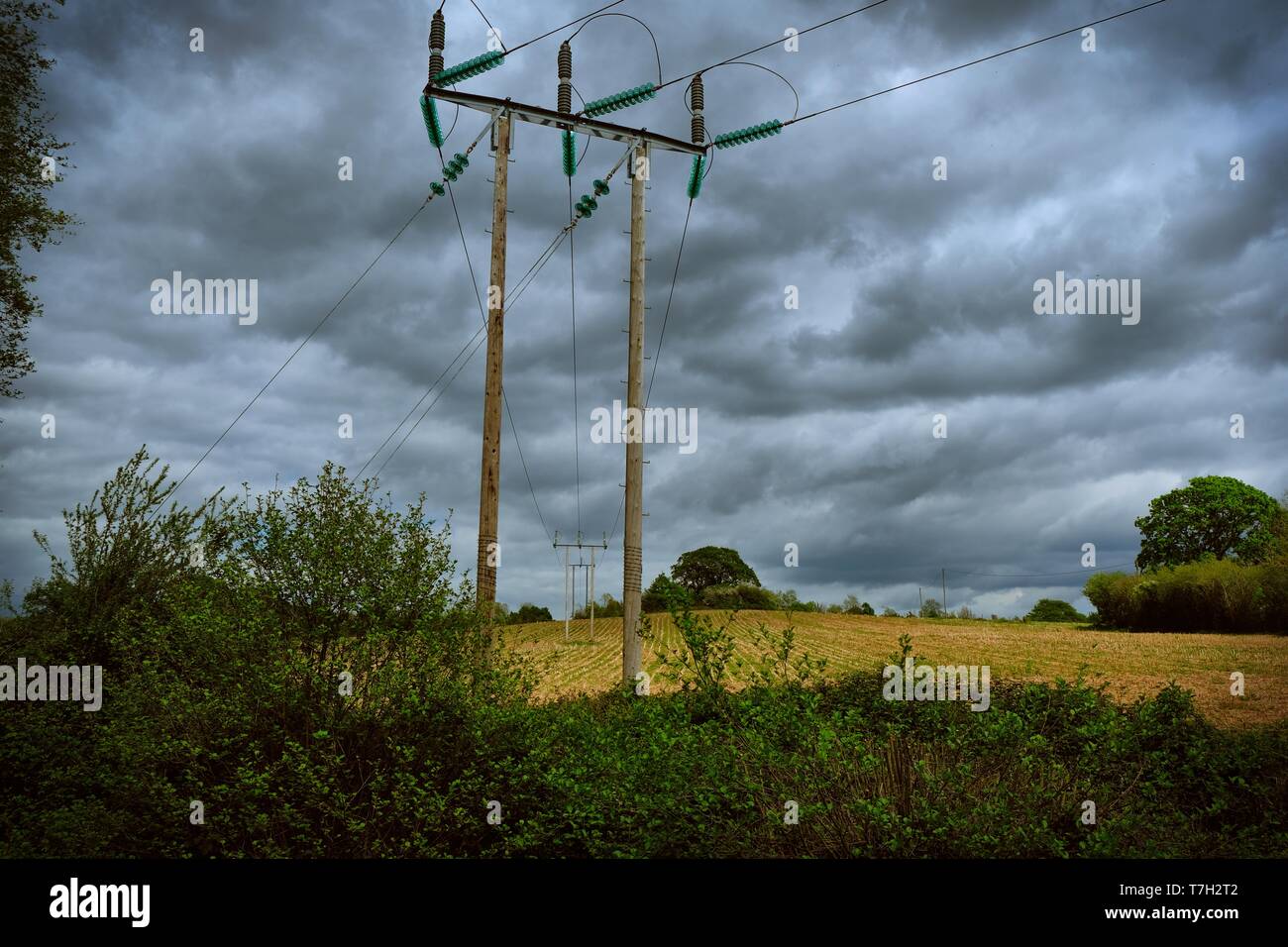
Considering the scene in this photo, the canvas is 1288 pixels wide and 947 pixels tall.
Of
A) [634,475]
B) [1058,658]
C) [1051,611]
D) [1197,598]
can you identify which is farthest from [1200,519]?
[634,475]

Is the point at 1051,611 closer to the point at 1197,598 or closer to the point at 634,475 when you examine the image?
the point at 1197,598

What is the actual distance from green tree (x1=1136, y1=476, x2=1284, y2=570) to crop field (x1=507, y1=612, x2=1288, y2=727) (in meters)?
23.2

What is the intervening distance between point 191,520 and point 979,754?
44.1 ft

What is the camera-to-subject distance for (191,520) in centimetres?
1457

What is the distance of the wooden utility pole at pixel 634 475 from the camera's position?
1352 centimetres

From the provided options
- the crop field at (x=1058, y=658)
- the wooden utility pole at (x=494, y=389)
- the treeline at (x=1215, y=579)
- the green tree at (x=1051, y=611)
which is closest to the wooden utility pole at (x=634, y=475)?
the crop field at (x=1058, y=658)

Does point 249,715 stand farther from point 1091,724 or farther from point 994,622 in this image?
point 994,622

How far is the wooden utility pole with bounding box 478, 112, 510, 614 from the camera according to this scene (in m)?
11.8

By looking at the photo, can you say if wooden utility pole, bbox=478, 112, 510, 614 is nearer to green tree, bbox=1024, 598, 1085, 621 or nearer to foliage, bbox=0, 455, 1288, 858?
foliage, bbox=0, 455, 1288, 858

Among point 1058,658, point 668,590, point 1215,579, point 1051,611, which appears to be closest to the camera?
point 668,590

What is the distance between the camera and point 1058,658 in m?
19.0

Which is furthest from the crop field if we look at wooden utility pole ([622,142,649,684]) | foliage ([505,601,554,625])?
foliage ([505,601,554,625])

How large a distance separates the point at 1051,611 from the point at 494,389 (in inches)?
1633
